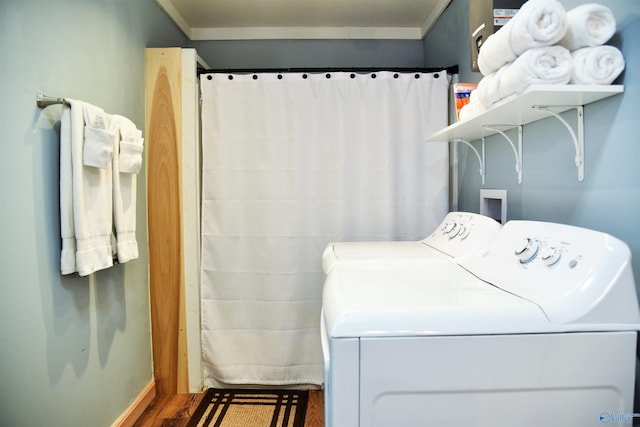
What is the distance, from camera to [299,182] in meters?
2.21

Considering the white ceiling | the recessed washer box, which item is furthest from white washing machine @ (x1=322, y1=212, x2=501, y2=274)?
the white ceiling

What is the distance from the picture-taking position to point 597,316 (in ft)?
2.73

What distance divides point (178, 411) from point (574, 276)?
1.97 meters

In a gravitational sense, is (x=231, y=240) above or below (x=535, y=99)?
below

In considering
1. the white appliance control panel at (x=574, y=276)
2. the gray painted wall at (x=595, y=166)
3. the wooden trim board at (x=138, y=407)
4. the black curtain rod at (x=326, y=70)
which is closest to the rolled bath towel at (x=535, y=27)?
the gray painted wall at (x=595, y=166)

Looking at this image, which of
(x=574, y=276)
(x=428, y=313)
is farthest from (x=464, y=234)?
(x=428, y=313)

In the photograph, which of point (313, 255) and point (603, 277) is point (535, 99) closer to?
point (603, 277)

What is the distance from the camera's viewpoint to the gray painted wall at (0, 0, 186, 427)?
1.19 m

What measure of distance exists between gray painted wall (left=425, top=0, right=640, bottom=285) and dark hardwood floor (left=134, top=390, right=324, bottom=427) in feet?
4.53

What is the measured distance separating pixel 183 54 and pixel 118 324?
1.46 m

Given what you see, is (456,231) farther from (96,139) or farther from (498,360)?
(96,139)

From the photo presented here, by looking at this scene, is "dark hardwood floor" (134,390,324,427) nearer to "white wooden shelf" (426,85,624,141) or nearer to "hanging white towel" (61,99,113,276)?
"hanging white towel" (61,99,113,276)

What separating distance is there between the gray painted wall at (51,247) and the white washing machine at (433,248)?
1.00 metres

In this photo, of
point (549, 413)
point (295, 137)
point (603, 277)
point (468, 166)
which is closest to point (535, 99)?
point (603, 277)
